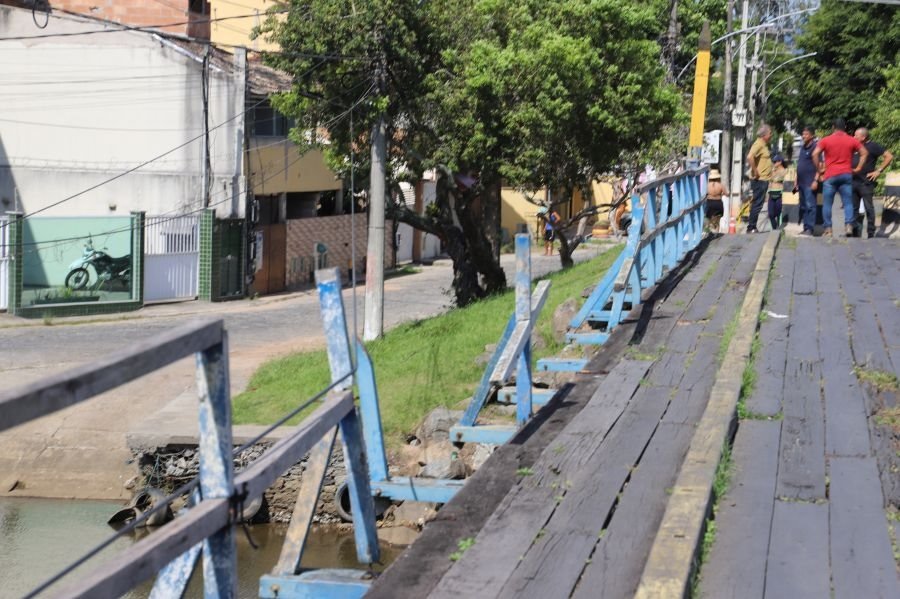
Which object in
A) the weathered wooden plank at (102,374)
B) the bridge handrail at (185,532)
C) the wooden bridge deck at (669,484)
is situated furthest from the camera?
the wooden bridge deck at (669,484)

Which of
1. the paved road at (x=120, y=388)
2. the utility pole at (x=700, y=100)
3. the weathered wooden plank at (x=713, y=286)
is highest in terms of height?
the utility pole at (x=700, y=100)

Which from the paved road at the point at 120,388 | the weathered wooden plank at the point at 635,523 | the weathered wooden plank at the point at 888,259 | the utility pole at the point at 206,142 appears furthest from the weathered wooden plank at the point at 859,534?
the utility pole at the point at 206,142

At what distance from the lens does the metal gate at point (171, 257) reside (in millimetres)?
26188

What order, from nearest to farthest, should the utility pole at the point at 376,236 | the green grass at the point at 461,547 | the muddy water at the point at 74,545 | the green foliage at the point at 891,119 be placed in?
the green grass at the point at 461,547 < the muddy water at the point at 74,545 < the utility pole at the point at 376,236 < the green foliage at the point at 891,119

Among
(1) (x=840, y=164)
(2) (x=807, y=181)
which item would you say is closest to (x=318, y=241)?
(2) (x=807, y=181)

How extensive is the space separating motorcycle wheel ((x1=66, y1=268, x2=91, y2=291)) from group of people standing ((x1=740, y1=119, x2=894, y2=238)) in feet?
45.8

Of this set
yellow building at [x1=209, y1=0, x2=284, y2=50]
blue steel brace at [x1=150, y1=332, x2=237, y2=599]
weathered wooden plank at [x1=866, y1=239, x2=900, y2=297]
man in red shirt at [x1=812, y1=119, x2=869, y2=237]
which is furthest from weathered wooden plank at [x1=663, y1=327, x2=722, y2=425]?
yellow building at [x1=209, y1=0, x2=284, y2=50]

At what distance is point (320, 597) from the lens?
14.5 ft

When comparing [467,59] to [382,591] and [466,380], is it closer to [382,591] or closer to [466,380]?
[466,380]

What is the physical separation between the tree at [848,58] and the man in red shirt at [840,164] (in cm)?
2277

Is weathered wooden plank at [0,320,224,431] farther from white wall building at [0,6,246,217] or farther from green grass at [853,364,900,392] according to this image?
white wall building at [0,6,246,217]

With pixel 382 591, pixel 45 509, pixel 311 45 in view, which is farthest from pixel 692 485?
pixel 311 45

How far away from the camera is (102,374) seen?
265 centimetres

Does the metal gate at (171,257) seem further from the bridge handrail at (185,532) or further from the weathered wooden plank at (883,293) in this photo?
the bridge handrail at (185,532)
